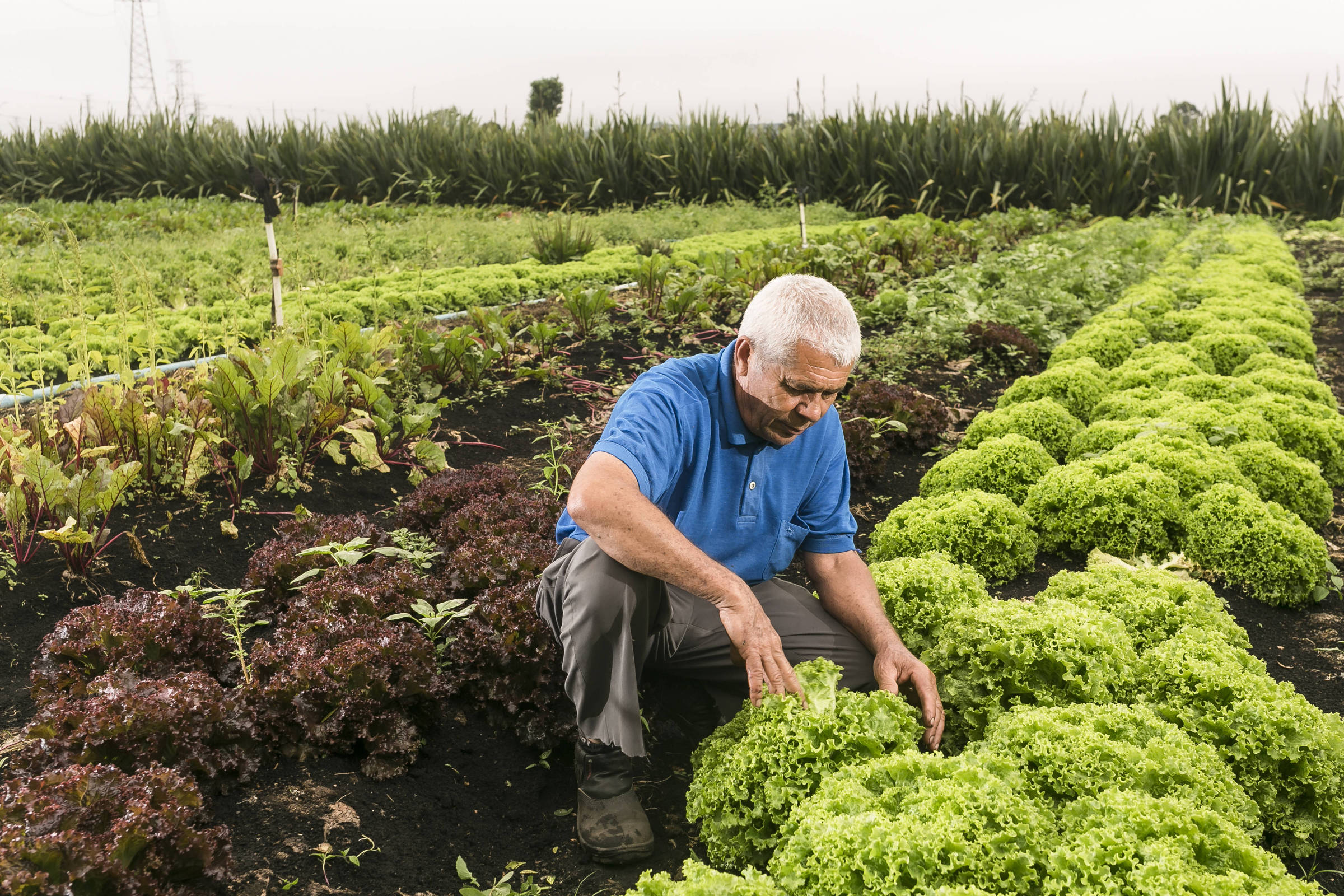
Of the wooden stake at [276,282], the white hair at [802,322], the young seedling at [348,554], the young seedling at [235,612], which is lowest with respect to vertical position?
the young seedling at [235,612]

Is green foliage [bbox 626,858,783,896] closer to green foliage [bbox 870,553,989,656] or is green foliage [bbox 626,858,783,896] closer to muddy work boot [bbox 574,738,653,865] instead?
muddy work boot [bbox 574,738,653,865]

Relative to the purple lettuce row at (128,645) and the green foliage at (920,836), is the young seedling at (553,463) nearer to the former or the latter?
the purple lettuce row at (128,645)

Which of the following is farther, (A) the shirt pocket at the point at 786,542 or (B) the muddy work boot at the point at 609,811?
(A) the shirt pocket at the point at 786,542

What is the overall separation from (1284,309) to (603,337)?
649 centimetres

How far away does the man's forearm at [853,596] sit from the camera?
10.6 feet

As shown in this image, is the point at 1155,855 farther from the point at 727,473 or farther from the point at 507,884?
the point at 507,884

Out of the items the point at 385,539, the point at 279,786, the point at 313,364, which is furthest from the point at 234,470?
the point at 279,786

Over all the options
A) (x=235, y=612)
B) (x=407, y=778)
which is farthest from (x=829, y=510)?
(x=235, y=612)

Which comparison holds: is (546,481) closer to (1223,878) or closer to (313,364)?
(313,364)

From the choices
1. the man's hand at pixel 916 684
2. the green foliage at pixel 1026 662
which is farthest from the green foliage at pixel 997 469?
the man's hand at pixel 916 684

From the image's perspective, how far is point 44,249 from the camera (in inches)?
479

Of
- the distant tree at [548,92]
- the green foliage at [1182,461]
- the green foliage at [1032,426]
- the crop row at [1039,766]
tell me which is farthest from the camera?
the distant tree at [548,92]

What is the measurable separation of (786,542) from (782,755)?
90 centimetres

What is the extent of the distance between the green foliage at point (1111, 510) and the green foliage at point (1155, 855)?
2.41 m
